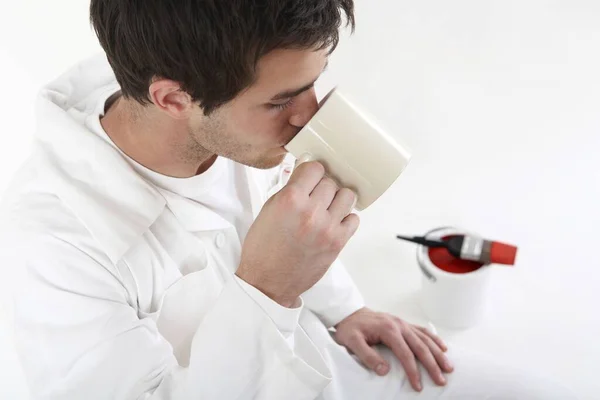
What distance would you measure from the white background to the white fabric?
34 centimetres

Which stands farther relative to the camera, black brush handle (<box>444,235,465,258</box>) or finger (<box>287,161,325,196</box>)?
black brush handle (<box>444,235,465,258</box>)

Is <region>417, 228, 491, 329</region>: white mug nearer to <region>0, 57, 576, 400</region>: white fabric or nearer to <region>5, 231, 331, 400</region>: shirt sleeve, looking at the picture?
<region>0, 57, 576, 400</region>: white fabric

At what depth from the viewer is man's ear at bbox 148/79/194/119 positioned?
30.9 inches

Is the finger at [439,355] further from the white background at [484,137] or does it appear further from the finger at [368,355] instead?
the white background at [484,137]

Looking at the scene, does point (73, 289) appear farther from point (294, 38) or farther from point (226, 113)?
point (294, 38)

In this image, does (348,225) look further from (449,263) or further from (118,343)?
(449,263)

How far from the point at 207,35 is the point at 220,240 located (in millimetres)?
319

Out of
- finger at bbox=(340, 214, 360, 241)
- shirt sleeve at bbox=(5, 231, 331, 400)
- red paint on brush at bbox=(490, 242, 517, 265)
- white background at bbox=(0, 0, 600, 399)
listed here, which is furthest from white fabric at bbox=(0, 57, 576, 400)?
white background at bbox=(0, 0, 600, 399)

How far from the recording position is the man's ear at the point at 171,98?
0.78 meters

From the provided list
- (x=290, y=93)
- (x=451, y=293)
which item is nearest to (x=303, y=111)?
(x=290, y=93)

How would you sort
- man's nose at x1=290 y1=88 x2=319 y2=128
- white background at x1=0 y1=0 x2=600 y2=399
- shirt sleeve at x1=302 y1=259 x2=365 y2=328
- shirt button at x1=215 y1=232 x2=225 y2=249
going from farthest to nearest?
white background at x1=0 y1=0 x2=600 y2=399, shirt sleeve at x1=302 y1=259 x2=365 y2=328, shirt button at x1=215 y1=232 x2=225 y2=249, man's nose at x1=290 y1=88 x2=319 y2=128

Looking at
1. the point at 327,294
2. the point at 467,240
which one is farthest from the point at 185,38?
the point at 467,240

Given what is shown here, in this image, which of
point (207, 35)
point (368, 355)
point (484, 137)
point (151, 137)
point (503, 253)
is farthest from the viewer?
point (484, 137)

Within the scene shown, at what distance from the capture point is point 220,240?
0.93 m
